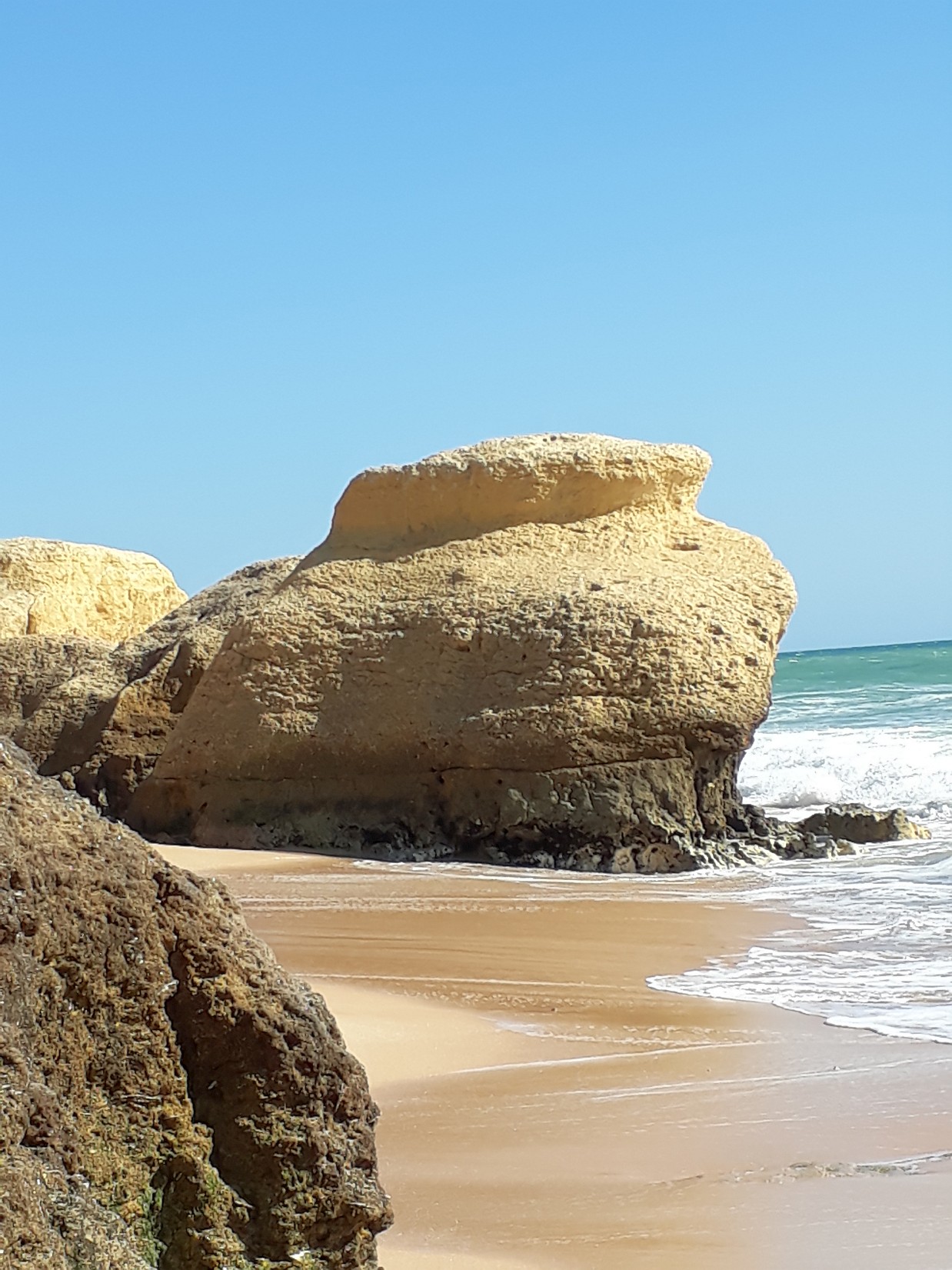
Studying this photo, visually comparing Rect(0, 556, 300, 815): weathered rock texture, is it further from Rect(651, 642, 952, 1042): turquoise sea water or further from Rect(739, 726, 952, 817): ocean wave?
Rect(739, 726, 952, 817): ocean wave

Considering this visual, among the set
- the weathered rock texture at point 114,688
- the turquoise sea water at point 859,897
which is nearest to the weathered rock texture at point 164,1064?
the turquoise sea water at point 859,897

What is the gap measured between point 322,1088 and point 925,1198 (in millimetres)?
1763

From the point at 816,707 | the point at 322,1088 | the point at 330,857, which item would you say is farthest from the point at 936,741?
the point at 322,1088

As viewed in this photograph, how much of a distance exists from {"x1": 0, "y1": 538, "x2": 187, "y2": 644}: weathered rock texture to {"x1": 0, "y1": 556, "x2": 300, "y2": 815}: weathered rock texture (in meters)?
1.74

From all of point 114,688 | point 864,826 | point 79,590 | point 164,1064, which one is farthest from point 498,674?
point 164,1064

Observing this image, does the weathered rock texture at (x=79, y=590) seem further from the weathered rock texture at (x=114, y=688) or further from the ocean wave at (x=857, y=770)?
the ocean wave at (x=857, y=770)

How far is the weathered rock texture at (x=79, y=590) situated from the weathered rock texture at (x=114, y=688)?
174cm

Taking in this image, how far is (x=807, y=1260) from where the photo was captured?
3.49 meters

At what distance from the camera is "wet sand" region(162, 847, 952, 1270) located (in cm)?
367

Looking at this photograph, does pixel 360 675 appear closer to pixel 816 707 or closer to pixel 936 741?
pixel 936 741

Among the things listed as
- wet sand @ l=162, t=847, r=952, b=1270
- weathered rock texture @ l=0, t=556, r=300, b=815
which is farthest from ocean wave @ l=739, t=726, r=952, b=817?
wet sand @ l=162, t=847, r=952, b=1270

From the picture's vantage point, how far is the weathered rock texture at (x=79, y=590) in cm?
1881

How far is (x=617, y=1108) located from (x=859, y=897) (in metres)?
5.72

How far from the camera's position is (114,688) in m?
15.8
